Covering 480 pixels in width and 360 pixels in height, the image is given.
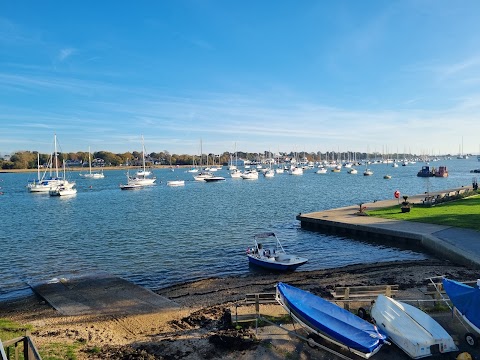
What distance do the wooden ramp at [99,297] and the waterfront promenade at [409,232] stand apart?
18.1m

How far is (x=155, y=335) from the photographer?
15.4 metres

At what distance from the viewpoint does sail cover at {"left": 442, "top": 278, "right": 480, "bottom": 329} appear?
12961 millimetres

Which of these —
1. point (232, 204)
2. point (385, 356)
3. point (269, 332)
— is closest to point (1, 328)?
point (269, 332)

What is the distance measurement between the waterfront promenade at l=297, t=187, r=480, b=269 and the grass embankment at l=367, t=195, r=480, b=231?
1.24 metres

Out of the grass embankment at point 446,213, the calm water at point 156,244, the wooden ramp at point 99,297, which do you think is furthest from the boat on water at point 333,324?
the grass embankment at point 446,213

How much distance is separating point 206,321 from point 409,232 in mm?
20639

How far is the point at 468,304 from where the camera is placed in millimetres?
13383

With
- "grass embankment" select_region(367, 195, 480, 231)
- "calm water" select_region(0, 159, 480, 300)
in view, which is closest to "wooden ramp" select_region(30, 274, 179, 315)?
"calm water" select_region(0, 159, 480, 300)

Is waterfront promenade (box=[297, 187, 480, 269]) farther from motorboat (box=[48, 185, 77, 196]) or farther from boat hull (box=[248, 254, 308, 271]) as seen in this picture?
motorboat (box=[48, 185, 77, 196])

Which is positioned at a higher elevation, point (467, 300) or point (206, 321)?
point (467, 300)

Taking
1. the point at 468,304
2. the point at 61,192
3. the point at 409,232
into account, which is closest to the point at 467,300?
the point at 468,304

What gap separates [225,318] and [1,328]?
9467 millimetres

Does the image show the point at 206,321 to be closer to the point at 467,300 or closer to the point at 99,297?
the point at 99,297

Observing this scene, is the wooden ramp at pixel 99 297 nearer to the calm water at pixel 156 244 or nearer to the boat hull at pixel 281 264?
the calm water at pixel 156 244
